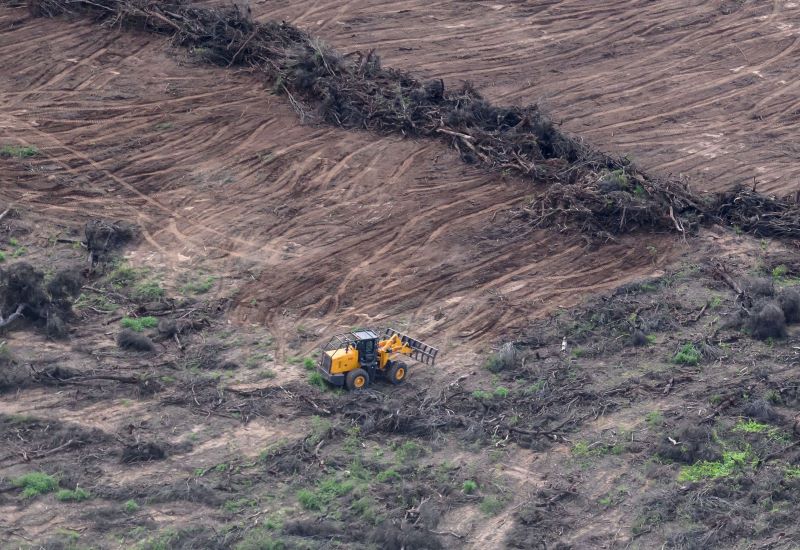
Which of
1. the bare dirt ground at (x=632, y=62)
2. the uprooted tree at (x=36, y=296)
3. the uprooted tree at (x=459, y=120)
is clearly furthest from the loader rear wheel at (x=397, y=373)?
the bare dirt ground at (x=632, y=62)

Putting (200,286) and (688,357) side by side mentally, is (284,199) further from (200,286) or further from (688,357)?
(688,357)

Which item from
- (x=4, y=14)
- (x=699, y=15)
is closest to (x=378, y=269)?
(x=4, y=14)

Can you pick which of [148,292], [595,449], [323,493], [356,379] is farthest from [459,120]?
[323,493]

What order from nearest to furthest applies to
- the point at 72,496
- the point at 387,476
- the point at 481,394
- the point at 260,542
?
the point at 260,542 → the point at 72,496 → the point at 387,476 → the point at 481,394

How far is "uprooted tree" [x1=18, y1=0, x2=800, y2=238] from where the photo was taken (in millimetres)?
28297

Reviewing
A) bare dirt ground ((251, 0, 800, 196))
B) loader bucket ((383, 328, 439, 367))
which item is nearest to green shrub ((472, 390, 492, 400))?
loader bucket ((383, 328, 439, 367))

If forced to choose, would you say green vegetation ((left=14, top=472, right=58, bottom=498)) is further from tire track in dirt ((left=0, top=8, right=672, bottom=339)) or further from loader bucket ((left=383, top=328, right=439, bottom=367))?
loader bucket ((left=383, top=328, right=439, bottom=367))

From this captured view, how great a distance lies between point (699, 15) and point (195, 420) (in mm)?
25344

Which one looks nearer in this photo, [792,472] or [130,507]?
[130,507]

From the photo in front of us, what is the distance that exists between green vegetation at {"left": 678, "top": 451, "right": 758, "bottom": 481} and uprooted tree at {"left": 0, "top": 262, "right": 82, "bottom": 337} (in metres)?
12.2

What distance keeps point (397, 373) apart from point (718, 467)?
239 inches

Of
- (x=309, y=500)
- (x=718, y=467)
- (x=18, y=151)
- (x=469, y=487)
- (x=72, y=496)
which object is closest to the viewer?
(x=72, y=496)

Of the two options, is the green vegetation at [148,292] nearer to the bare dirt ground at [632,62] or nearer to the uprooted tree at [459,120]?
the uprooted tree at [459,120]

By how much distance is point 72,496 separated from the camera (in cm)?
1912
